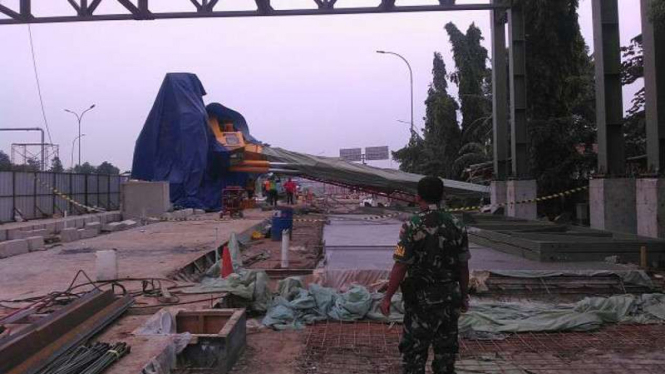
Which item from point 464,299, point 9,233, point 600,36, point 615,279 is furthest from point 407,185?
point 464,299

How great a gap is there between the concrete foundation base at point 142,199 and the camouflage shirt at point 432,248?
2149cm

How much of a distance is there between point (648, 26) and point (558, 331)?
8.08 meters

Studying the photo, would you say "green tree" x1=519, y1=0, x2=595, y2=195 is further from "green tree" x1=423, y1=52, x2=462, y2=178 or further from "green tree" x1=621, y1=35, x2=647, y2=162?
"green tree" x1=423, y1=52, x2=462, y2=178

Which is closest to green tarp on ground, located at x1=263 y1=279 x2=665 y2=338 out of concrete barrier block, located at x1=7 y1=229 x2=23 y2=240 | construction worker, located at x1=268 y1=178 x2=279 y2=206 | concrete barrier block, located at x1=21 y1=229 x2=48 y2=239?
concrete barrier block, located at x1=21 y1=229 x2=48 y2=239

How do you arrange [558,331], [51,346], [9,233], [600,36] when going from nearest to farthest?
[51,346]
[558,331]
[600,36]
[9,233]

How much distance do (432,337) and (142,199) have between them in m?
21.8

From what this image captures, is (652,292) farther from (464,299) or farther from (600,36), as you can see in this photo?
(600,36)

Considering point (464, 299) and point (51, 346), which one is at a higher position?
point (464, 299)

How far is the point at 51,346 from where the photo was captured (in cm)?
516

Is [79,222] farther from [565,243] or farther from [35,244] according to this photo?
[565,243]

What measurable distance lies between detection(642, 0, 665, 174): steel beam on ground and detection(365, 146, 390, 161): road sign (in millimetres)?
94626

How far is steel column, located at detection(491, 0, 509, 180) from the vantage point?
68.2 feet

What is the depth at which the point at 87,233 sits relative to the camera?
1775cm

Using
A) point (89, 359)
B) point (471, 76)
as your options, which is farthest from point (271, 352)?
point (471, 76)
